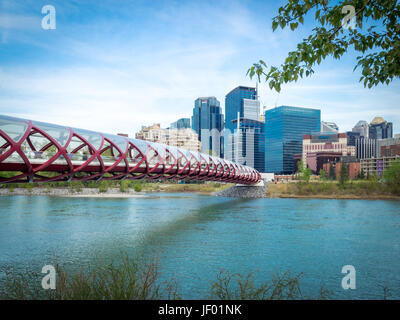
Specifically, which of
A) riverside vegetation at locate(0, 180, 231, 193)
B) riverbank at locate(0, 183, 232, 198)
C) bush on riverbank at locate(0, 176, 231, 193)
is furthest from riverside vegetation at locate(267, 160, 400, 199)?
riverbank at locate(0, 183, 232, 198)

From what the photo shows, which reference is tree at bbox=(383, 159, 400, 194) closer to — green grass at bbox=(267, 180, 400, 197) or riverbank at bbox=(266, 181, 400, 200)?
green grass at bbox=(267, 180, 400, 197)

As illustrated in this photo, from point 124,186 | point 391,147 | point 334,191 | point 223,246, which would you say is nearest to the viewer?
point 223,246

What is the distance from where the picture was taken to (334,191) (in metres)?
67.1

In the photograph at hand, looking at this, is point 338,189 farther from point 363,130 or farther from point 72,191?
point 363,130

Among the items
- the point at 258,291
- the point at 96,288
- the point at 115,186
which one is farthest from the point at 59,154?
the point at 115,186

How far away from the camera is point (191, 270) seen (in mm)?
14305

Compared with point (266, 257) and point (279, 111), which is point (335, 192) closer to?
point (266, 257)

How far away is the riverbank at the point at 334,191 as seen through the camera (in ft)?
195

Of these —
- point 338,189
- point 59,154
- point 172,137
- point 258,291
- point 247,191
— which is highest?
point 172,137

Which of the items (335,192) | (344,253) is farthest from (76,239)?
(335,192)

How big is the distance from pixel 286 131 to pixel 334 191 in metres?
97.2

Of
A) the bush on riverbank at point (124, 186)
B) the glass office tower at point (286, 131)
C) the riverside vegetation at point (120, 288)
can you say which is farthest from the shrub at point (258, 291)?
the glass office tower at point (286, 131)
